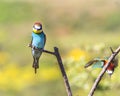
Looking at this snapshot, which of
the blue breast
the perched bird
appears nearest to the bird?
the blue breast

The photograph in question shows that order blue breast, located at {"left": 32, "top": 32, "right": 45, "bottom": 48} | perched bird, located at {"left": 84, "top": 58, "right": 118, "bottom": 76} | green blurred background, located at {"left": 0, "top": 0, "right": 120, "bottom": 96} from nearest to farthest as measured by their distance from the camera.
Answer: perched bird, located at {"left": 84, "top": 58, "right": 118, "bottom": 76}
blue breast, located at {"left": 32, "top": 32, "right": 45, "bottom": 48}
green blurred background, located at {"left": 0, "top": 0, "right": 120, "bottom": 96}

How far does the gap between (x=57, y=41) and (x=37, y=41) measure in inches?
243

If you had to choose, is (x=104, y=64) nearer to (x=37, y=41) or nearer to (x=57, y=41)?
(x=37, y=41)

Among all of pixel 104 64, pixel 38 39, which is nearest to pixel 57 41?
pixel 38 39

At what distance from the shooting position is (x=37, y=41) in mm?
1942

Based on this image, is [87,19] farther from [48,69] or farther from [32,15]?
[48,69]

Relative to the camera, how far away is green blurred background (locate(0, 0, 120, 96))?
3.69m

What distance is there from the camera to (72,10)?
Answer: 15.5 metres

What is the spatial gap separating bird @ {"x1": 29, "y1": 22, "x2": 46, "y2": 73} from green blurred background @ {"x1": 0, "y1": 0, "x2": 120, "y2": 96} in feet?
0.72

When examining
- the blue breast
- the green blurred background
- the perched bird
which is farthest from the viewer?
the green blurred background

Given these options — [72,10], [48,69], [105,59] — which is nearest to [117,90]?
[105,59]

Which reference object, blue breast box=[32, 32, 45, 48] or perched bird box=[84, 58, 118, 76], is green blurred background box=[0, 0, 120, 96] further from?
blue breast box=[32, 32, 45, 48]

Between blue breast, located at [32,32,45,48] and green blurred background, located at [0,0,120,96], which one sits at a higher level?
blue breast, located at [32,32,45,48]

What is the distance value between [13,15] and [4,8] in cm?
65
